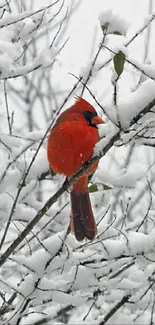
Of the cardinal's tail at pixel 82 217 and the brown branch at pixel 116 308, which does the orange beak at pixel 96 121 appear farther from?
the brown branch at pixel 116 308

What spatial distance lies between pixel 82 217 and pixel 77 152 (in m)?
0.35

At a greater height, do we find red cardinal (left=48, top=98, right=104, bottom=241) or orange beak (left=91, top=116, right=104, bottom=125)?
orange beak (left=91, top=116, right=104, bottom=125)

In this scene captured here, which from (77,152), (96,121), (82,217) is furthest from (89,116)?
(82,217)

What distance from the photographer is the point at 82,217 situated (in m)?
3.22

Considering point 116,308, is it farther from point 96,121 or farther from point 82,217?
point 96,121

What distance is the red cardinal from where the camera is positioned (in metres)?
3.21

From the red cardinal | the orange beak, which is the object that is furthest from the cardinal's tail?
the orange beak

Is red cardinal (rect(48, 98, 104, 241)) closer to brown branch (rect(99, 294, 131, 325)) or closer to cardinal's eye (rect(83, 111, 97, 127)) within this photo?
cardinal's eye (rect(83, 111, 97, 127))

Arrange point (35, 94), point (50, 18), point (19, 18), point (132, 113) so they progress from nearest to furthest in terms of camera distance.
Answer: point (132, 113) → point (19, 18) → point (50, 18) → point (35, 94)

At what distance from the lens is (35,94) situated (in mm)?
7289

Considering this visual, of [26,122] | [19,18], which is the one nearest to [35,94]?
[26,122]

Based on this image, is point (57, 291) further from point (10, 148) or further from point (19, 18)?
point (19, 18)

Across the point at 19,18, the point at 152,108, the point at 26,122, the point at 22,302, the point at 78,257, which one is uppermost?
the point at 26,122

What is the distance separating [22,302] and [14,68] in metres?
1.13
